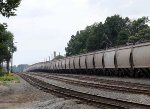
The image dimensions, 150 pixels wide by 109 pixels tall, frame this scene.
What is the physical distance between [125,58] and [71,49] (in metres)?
109

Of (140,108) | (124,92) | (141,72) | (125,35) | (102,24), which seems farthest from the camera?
(102,24)

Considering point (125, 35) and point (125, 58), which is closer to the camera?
point (125, 58)

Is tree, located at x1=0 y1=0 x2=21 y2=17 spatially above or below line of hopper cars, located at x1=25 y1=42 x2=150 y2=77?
above

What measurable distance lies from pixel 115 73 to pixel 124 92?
22081 mm

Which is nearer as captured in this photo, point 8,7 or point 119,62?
point 8,7

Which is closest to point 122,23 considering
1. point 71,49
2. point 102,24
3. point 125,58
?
point 102,24

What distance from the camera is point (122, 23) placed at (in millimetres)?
119000

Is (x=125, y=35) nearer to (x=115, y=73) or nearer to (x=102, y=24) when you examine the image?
(x=102, y=24)

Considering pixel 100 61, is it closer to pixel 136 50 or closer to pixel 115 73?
pixel 115 73

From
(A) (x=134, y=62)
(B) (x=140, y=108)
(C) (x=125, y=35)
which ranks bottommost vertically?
(B) (x=140, y=108)

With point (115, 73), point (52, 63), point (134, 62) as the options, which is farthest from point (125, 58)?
point (52, 63)

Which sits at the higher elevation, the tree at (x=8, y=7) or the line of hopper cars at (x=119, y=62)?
the tree at (x=8, y=7)

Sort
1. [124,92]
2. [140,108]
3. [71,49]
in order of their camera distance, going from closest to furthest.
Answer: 1. [140,108]
2. [124,92]
3. [71,49]

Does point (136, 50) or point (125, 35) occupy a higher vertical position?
point (125, 35)
